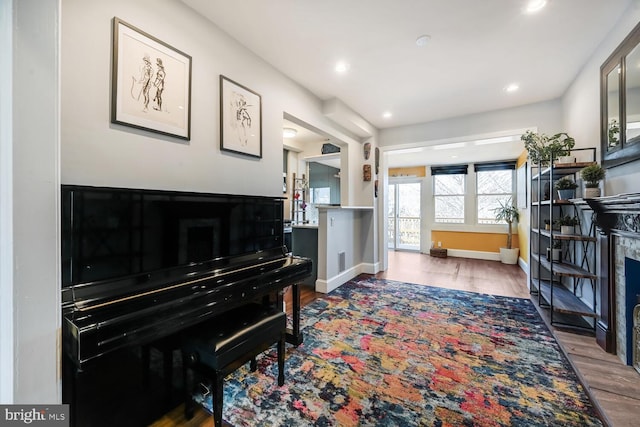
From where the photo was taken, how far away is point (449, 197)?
22.4ft

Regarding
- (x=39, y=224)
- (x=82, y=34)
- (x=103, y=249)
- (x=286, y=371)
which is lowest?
(x=286, y=371)

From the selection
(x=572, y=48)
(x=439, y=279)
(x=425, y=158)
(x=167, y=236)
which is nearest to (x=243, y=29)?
(x=167, y=236)

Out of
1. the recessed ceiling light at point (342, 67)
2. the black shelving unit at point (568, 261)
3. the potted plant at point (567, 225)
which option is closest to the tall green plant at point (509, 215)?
the black shelving unit at point (568, 261)

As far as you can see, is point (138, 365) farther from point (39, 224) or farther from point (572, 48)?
point (572, 48)

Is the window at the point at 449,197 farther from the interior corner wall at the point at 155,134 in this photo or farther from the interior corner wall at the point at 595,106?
the interior corner wall at the point at 155,134

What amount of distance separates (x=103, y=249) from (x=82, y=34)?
114cm

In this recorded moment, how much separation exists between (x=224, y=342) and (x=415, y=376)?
1.36 m

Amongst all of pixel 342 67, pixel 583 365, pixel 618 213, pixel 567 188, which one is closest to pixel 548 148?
pixel 567 188

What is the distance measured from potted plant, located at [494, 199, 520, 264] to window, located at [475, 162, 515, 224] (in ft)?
0.61

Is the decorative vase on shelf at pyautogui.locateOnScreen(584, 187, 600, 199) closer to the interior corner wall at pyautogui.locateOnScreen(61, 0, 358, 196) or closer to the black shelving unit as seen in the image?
the black shelving unit

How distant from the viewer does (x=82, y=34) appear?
1.35m

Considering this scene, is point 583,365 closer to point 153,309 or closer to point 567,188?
point 567,188

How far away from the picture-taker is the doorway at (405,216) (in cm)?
739

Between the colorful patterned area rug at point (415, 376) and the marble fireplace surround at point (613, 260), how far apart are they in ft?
1.22
